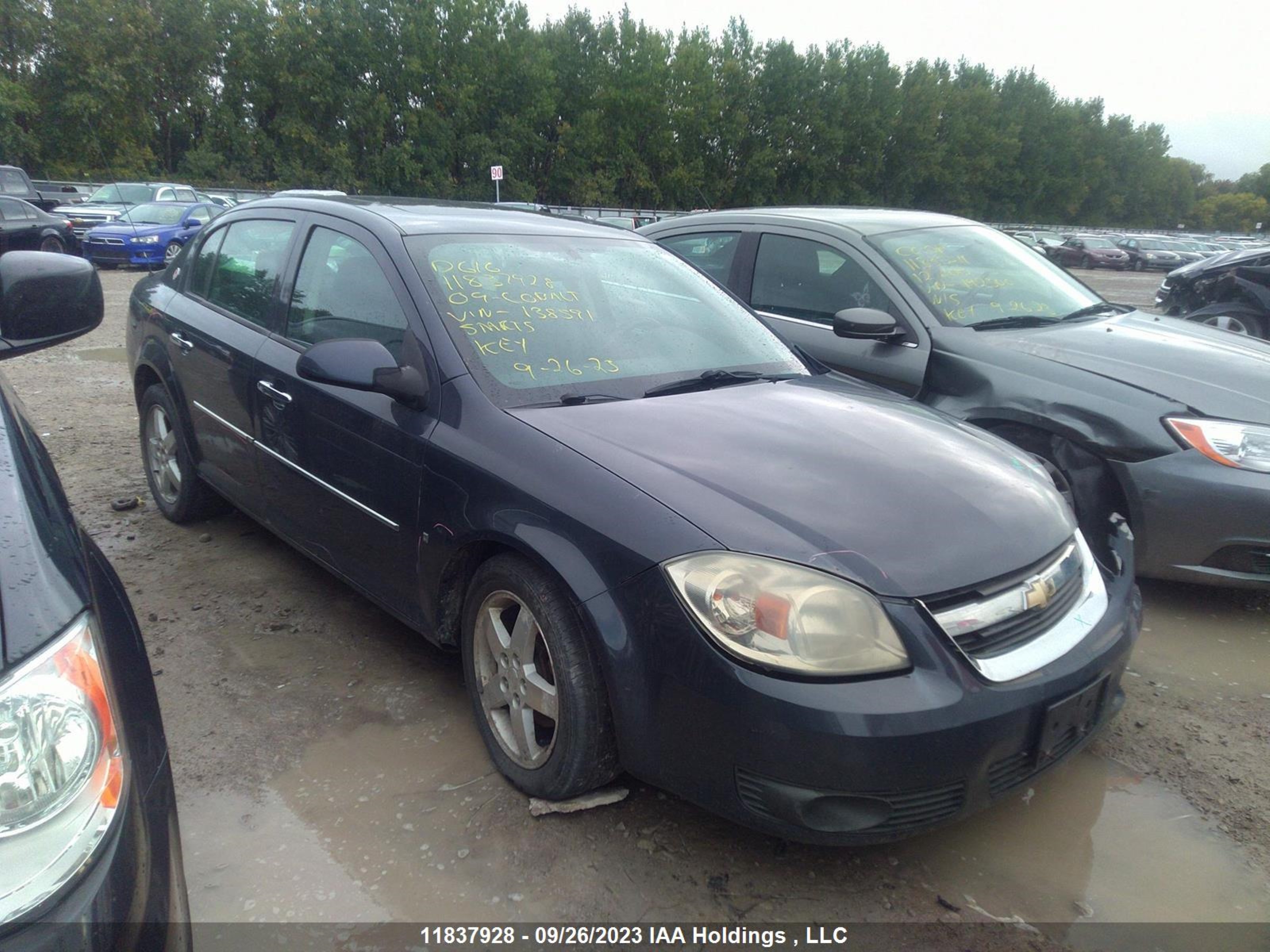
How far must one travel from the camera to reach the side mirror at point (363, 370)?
2.73 meters

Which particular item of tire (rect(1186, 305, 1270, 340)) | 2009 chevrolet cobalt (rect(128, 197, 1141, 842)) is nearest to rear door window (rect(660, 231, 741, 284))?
2009 chevrolet cobalt (rect(128, 197, 1141, 842))

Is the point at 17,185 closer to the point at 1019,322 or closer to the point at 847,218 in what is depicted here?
the point at 847,218

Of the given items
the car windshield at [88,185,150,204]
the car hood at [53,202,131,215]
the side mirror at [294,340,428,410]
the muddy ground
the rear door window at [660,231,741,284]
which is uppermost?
the rear door window at [660,231,741,284]

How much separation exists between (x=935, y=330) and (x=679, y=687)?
2.83 m

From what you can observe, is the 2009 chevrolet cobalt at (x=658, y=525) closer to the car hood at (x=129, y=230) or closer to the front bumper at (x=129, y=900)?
the front bumper at (x=129, y=900)

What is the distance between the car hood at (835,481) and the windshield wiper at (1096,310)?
209cm

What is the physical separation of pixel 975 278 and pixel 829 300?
0.75m

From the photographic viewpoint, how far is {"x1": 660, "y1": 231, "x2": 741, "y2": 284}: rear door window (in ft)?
17.0

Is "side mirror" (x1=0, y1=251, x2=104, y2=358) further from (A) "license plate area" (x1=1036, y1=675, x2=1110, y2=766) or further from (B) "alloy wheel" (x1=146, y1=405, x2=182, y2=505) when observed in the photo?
(A) "license plate area" (x1=1036, y1=675, x2=1110, y2=766)

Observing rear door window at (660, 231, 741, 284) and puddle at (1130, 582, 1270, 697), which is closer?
puddle at (1130, 582, 1270, 697)

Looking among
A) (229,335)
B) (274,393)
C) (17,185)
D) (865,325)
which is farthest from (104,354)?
(17,185)

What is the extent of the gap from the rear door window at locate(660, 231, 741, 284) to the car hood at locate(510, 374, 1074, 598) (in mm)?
2363

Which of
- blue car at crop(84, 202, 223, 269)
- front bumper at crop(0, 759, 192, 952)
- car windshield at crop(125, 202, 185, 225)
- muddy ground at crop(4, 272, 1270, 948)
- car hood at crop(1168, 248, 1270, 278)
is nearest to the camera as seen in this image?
front bumper at crop(0, 759, 192, 952)

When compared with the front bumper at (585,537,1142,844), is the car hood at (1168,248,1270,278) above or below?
above
